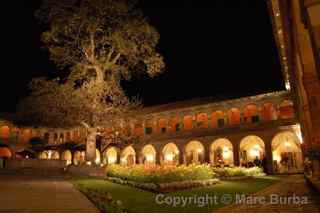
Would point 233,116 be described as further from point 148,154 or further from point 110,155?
point 110,155

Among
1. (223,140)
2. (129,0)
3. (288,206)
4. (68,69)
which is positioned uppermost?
(129,0)

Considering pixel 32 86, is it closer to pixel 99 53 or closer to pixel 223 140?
pixel 99 53

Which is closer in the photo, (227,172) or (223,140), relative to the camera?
(227,172)

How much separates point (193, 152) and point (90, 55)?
1629cm

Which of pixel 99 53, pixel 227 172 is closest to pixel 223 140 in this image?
pixel 227 172

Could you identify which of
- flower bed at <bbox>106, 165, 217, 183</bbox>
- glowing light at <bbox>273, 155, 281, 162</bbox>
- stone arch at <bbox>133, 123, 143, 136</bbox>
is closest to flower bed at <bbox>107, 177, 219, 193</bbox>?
flower bed at <bbox>106, 165, 217, 183</bbox>

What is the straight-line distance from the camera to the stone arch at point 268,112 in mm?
26733

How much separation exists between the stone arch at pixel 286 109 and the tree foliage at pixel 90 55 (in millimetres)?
12750

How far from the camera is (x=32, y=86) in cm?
1970

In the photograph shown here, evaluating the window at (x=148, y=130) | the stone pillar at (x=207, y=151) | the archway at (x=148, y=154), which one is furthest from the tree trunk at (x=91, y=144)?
the archway at (x=148, y=154)

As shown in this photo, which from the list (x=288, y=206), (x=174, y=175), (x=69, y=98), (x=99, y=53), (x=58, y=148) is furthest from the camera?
(x=58, y=148)

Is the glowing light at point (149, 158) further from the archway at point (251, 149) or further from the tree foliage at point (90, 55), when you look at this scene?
the tree foliage at point (90, 55)

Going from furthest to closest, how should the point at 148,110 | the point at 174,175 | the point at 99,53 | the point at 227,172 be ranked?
1. the point at 148,110
2. the point at 99,53
3. the point at 227,172
4. the point at 174,175

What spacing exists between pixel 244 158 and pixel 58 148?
19.9 metres
